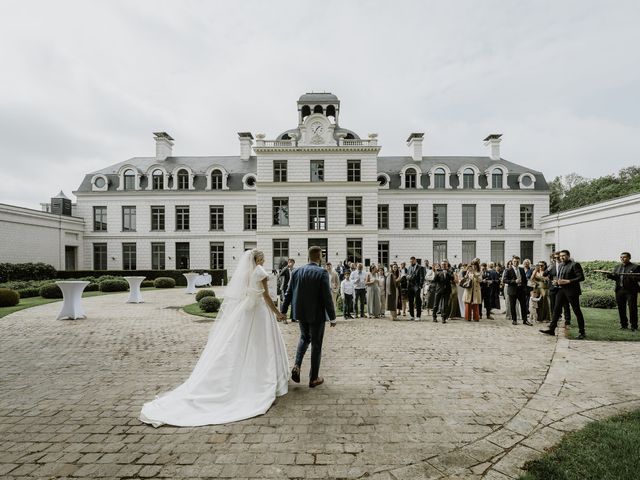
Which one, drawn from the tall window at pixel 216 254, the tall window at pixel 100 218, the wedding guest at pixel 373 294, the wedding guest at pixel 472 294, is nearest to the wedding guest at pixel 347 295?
the wedding guest at pixel 373 294

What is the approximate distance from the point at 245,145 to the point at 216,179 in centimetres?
576

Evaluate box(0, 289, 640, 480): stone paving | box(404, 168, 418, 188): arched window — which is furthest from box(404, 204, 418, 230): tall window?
box(0, 289, 640, 480): stone paving

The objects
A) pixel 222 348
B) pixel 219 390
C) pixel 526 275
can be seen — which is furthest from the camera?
pixel 526 275

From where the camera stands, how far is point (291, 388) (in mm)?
5676

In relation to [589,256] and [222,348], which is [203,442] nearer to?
[222,348]

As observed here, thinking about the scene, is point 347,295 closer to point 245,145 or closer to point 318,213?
point 318,213

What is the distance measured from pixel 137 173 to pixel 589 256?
41.9 m

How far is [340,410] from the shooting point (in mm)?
4805

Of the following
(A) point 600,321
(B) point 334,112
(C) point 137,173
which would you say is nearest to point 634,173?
(B) point 334,112

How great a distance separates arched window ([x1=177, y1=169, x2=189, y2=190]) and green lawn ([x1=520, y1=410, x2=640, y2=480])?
38.5 m

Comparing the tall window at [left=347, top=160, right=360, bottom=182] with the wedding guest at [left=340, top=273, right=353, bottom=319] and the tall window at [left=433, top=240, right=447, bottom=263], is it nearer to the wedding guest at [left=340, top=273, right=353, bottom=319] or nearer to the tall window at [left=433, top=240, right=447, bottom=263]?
the tall window at [left=433, top=240, right=447, bottom=263]

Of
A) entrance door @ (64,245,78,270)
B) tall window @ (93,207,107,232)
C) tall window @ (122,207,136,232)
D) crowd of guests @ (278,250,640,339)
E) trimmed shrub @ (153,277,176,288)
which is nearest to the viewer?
crowd of guests @ (278,250,640,339)

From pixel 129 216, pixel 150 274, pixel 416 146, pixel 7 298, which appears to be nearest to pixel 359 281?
pixel 7 298

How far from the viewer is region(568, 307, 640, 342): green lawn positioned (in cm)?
895
